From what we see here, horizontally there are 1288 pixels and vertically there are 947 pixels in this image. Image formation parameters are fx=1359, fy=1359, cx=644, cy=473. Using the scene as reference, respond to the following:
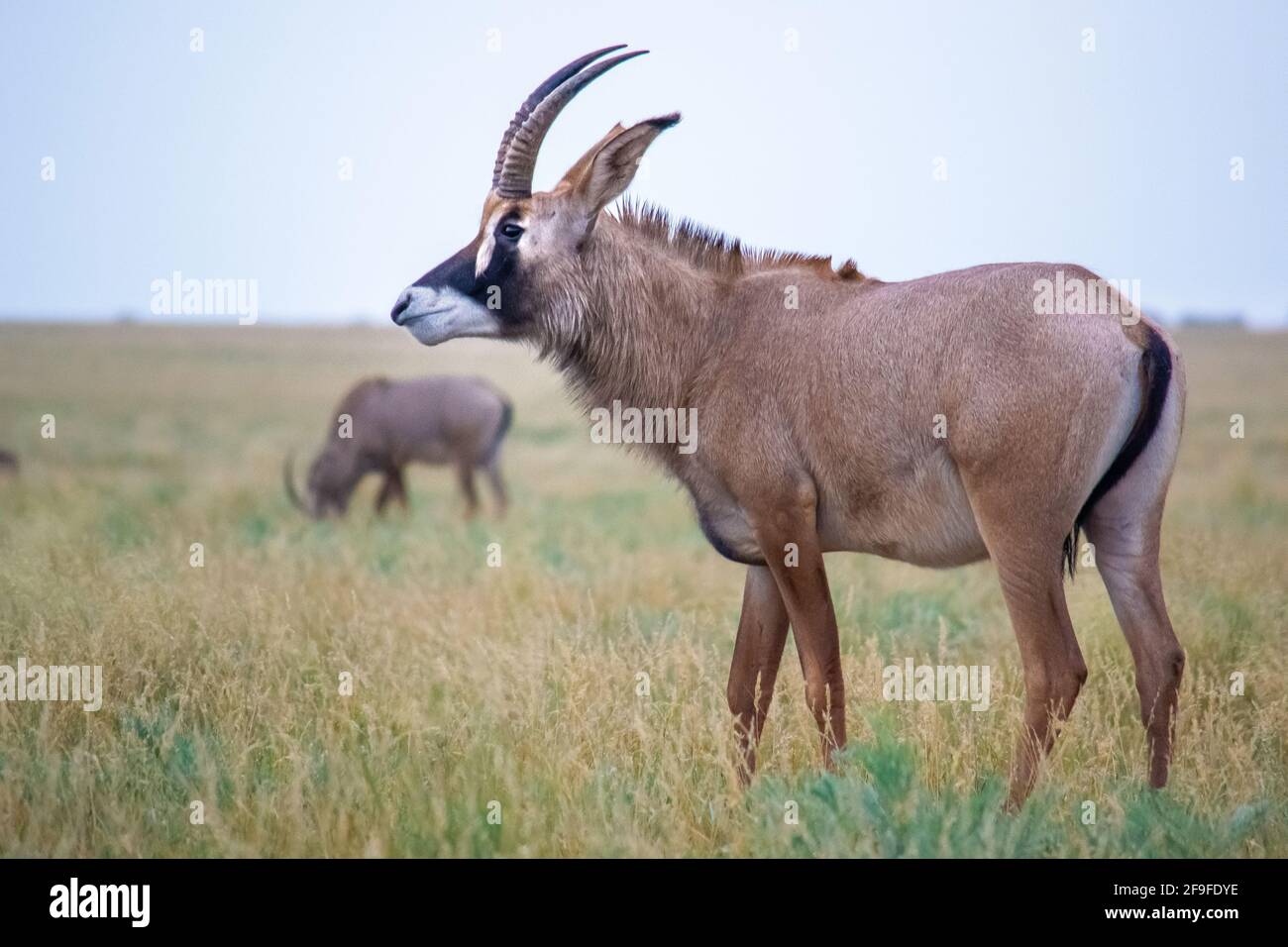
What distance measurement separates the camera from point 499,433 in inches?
861

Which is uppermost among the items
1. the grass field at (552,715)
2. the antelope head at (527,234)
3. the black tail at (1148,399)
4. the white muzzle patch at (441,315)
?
the antelope head at (527,234)

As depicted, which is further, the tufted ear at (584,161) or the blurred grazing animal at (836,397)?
the tufted ear at (584,161)

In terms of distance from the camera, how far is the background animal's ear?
6234 millimetres

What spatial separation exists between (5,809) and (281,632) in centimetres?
191

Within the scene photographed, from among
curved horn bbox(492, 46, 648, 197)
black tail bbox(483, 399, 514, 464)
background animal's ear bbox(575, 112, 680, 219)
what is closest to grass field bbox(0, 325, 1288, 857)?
background animal's ear bbox(575, 112, 680, 219)

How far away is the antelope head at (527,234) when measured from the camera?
6.24 metres

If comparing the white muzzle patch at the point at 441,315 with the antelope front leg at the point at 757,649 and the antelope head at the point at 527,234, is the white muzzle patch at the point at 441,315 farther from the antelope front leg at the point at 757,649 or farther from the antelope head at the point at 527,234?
the antelope front leg at the point at 757,649

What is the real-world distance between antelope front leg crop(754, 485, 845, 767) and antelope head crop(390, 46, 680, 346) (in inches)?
59.4

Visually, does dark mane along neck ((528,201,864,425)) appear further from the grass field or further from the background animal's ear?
the grass field

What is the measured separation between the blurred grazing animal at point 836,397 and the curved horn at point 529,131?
0.01 m

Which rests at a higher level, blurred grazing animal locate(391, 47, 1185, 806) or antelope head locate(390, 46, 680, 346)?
antelope head locate(390, 46, 680, 346)

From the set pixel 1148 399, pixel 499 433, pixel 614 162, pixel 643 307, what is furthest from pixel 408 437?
pixel 1148 399

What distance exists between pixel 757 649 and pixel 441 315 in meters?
2.16

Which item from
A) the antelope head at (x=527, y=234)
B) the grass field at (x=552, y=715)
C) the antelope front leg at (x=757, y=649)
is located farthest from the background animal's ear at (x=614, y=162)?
the antelope front leg at (x=757, y=649)
